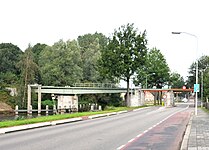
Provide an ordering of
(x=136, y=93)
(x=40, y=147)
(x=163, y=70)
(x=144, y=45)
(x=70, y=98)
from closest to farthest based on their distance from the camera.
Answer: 1. (x=40, y=147)
2. (x=144, y=45)
3. (x=70, y=98)
4. (x=136, y=93)
5. (x=163, y=70)

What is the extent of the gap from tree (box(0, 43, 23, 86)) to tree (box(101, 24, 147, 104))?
34089 mm

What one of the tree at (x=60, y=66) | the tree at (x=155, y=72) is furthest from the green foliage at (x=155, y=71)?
the tree at (x=60, y=66)

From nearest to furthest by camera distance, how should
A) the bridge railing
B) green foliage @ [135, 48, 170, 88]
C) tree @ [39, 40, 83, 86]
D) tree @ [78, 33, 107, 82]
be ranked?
tree @ [39, 40, 83, 86], the bridge railing, tree @ [78, 33, 107, 82], green foliage @ [135, 48, 170, 88]

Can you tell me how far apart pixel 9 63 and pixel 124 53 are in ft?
159

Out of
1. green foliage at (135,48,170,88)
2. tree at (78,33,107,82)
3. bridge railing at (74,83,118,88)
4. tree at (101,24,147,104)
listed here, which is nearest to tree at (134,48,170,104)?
green foliage at (135,48,170,88)

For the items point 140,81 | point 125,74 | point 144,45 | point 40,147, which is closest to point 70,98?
point 125,74

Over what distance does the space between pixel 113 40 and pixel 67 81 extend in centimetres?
1816

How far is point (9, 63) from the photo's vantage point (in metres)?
106

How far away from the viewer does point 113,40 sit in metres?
71.1

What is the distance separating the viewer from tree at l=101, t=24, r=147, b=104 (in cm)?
6938

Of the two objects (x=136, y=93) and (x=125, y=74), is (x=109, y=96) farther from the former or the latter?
(x=125, y=74)

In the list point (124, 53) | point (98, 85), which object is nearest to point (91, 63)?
point (98, 85)

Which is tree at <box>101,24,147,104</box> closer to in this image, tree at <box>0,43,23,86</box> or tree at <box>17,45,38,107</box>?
tree at <box>17,45,38,107</box>

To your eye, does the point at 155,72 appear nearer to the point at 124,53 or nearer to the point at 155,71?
the point at 155,71
